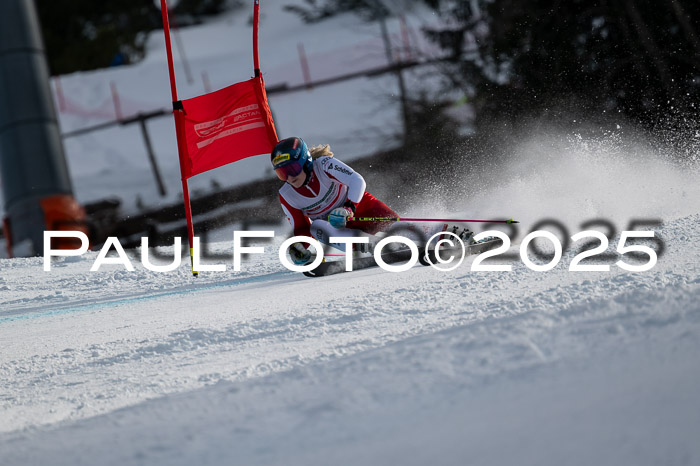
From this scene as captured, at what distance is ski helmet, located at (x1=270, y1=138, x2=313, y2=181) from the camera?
242 inches

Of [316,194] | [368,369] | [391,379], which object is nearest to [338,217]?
[316,194]

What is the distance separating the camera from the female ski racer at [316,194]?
20.4 ft

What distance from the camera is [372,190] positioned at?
15320mm

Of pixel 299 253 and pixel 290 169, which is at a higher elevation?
pixel 290 169

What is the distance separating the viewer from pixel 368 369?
118 inches

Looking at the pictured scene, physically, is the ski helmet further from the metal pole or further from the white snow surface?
the metal pole

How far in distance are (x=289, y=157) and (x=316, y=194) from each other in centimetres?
48

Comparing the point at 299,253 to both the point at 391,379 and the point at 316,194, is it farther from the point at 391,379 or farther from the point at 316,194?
the point at 391,379

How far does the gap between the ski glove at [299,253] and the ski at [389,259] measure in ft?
0.51

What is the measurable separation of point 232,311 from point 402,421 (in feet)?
8.79

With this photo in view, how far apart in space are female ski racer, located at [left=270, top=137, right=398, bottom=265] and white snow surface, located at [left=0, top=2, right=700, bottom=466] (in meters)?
0.46

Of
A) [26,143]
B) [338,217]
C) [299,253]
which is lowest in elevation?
[299,253]

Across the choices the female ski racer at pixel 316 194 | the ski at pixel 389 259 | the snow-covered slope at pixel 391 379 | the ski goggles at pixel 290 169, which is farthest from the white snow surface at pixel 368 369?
the ski goggles at pixel 290 169

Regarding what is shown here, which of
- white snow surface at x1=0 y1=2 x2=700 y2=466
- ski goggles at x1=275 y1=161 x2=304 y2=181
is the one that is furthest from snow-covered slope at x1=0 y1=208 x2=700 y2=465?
ski goggles at x1=275 y1=161 x2=304 y2=181
